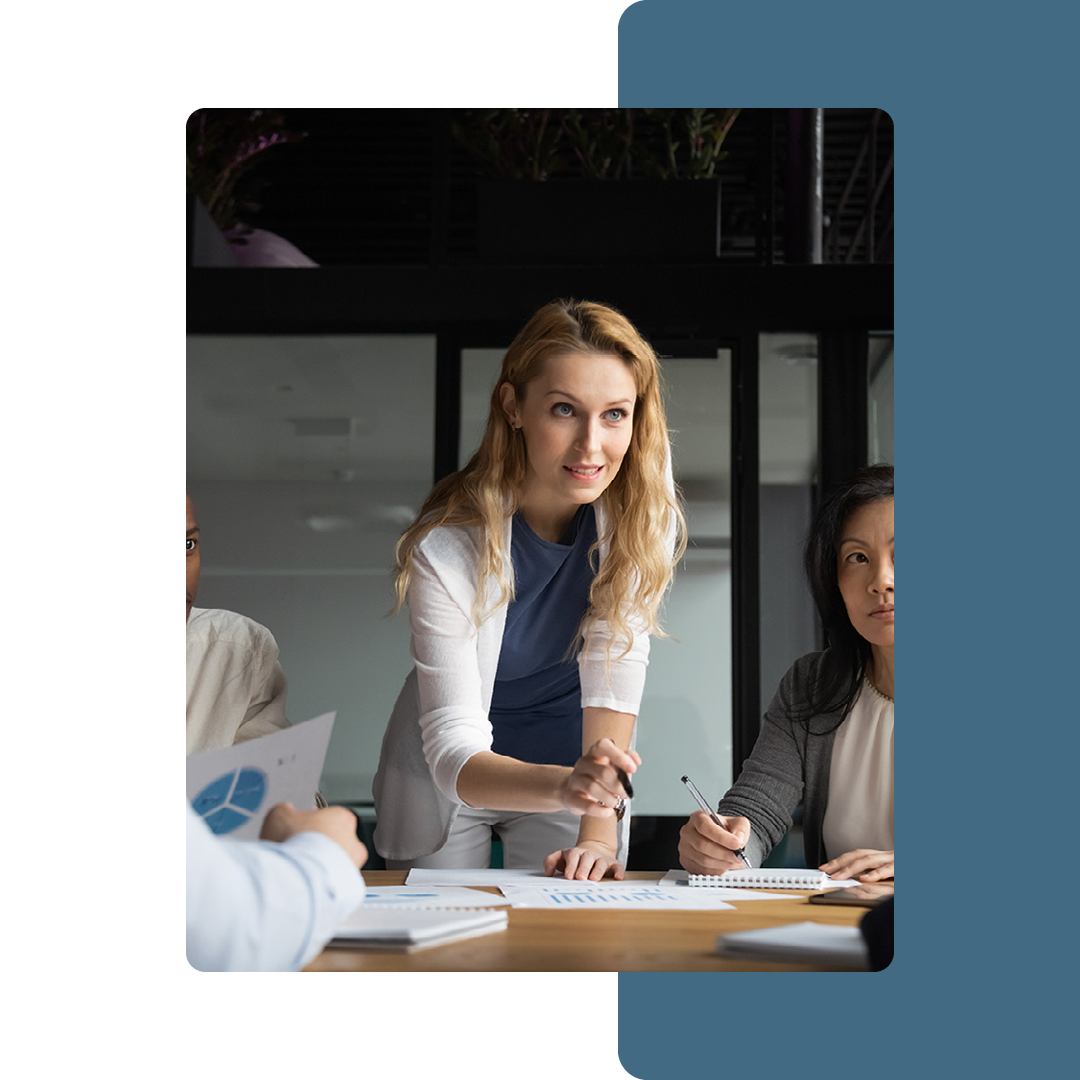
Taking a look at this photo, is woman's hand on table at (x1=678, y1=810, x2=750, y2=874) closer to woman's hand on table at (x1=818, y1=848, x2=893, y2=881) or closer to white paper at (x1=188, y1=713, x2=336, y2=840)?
woman's hand on table at (x1=818, y1=848, x2=893, y2=881)

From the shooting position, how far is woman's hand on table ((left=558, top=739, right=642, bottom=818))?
129cm

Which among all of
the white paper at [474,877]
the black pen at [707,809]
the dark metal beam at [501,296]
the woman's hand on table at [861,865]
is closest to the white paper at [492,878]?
the white paper at [474,877]

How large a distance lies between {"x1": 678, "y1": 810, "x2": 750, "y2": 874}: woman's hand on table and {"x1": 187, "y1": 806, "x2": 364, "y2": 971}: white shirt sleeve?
1.46 ft

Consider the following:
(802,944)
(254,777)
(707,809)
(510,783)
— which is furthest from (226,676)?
(802,944)

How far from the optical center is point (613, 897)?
1253mm

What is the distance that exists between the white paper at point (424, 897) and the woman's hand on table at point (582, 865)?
149mm

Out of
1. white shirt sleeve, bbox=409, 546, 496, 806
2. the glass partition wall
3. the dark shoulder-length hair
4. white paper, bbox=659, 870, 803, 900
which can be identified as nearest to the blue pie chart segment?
the glass partition wall

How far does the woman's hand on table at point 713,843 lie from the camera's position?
1.37 metres

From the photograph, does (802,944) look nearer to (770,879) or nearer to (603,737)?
(770,879)

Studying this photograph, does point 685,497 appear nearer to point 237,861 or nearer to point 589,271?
point 589,271

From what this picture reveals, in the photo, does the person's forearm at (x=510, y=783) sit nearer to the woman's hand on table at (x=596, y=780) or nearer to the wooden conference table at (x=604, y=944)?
the woman's hand on table at (x=596, y=780)

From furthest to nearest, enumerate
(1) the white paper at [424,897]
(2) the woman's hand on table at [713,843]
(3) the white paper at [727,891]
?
(2) the woman's hand on table at [713,843]
(3) the white paper at [727,891]
(1) the white paper at [424,897]

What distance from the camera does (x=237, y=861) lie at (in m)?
1.06

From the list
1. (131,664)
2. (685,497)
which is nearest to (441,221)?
(685,497)
